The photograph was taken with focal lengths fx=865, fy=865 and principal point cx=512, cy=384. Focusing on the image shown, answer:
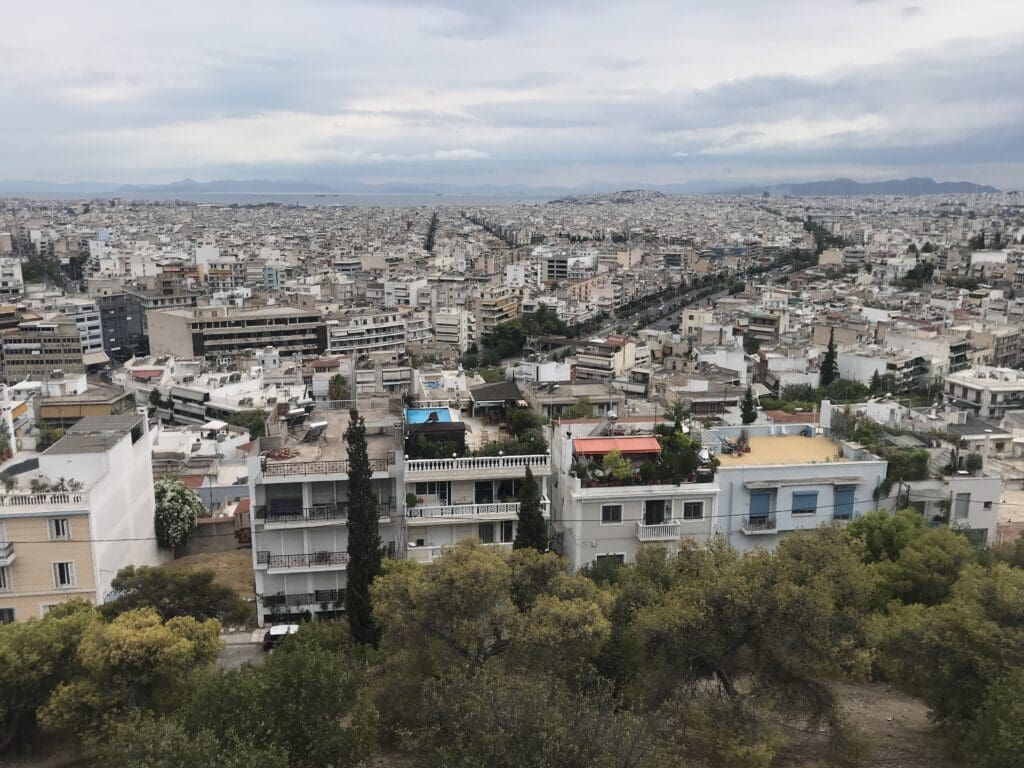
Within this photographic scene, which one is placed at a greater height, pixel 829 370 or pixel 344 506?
pixel 344 506

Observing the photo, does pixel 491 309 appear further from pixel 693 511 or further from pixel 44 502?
pixel 44 502

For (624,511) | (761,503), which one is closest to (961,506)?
(761,503)

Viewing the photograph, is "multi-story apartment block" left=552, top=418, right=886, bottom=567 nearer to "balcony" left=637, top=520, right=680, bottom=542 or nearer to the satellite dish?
"balcony" left=637, top=520, right=680, bottom=542

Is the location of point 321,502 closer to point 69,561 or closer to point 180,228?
point 69,561

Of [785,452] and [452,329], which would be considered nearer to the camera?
[785,452]

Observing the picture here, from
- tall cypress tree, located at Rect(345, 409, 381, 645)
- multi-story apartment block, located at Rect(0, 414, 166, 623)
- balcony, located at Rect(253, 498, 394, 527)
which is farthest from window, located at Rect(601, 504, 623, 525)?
multi-story apartment block, located at Rect(0, 414, 166, 623)

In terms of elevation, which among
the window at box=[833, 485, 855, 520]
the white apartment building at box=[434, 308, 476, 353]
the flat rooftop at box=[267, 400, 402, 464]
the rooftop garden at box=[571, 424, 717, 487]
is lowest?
the white apartment building at box=[434, 308, 476, 353]

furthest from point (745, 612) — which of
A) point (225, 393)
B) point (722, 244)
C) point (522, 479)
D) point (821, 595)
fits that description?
point (722, 244)
